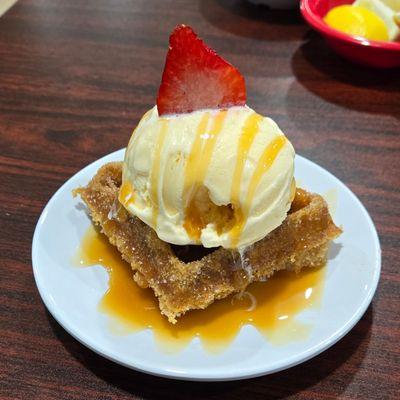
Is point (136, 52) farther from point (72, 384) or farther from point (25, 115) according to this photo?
point (72, 384)

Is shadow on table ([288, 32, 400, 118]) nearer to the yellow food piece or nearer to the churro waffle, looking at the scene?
the yellow food piece

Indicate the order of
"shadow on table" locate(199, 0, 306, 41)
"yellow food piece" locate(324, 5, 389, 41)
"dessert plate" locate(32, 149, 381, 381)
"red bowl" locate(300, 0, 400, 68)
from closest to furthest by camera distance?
"dessert plate" locate(32, 149, 381, 381) → "red bowl" locate(300, 0, 400, 68) → "yellow food piece" locate(324, 5, 389, 41) → "shadow on table" locate(199, 0, 306, 41)

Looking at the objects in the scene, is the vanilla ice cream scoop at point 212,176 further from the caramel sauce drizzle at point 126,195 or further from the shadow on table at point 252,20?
the shadow on table at point 252,20

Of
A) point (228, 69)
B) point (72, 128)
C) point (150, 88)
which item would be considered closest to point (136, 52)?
point (150, 88)

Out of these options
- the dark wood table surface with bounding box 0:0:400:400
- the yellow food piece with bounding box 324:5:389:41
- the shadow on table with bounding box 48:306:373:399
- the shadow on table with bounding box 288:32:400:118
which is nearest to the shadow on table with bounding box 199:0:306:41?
the dark wood table surface with bounding box 0:0:400:400

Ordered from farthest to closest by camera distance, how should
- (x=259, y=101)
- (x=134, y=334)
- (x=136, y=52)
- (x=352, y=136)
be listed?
1. (x=136, y=52)
2. (x=259, y=101)
3. (x=352, y=136)
4. (x=134, y=334)

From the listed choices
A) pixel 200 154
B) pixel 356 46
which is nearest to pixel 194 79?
pixel 200 154

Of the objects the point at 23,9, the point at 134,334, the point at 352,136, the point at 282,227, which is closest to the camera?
the point at 134,334

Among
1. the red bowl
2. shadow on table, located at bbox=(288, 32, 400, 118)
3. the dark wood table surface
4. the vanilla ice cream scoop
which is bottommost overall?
the dark wood table surface
